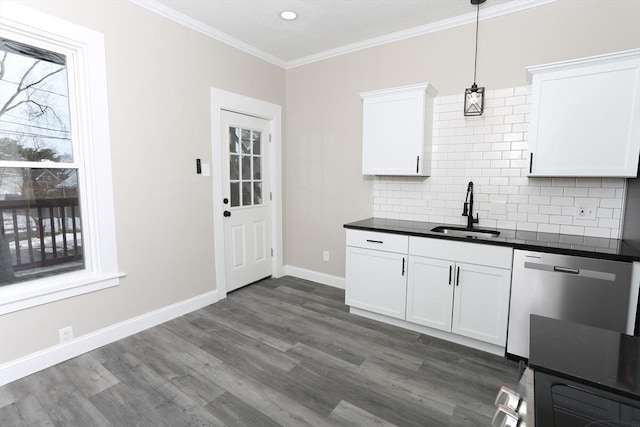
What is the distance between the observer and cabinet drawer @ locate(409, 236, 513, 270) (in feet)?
7.76

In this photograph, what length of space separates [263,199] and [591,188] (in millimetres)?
3338

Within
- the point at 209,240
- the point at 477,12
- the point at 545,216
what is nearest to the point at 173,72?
the point at 209,240

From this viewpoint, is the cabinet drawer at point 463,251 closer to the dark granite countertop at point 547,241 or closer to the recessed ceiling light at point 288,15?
the dark granite countertop at point 547,241

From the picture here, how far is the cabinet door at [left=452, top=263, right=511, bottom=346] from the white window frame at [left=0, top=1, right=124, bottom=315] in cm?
285

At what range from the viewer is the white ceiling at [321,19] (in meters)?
2.75

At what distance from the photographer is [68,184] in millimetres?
2445


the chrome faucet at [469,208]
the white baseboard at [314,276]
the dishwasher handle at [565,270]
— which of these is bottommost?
the white baseboard at [314,276]

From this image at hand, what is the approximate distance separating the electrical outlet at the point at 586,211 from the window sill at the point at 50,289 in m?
3.83

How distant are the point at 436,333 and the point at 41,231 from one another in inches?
128

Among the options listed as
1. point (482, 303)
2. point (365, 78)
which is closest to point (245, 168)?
point (365, 78)

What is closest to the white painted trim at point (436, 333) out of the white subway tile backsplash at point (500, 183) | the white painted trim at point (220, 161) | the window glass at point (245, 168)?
the white subway tile backsplash at point (500, 183)

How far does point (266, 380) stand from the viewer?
7.17ft

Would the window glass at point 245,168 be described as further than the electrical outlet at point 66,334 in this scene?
Yes

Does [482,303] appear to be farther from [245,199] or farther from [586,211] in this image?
[245,199]
